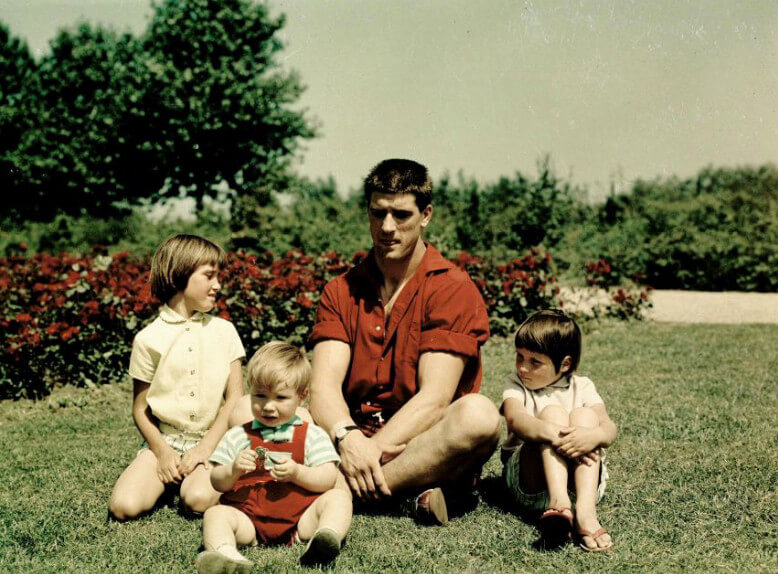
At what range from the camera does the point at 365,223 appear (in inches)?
649

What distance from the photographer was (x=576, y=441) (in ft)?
10.1

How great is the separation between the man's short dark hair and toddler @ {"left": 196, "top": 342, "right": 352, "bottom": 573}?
3.19ft

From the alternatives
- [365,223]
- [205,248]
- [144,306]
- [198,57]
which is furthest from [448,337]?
[198,57]

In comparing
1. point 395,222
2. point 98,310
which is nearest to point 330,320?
point 395,222

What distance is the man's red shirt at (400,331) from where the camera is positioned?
11.5 ft

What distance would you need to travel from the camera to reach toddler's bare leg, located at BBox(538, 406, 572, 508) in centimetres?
300

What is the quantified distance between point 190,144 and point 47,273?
54.2 feet

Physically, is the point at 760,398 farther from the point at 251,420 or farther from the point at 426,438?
the point at 251,420

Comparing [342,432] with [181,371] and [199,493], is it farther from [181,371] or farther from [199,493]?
[181,371]

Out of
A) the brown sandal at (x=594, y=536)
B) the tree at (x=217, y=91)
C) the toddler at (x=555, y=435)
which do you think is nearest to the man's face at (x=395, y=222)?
the toddler at (x=555, y=435)

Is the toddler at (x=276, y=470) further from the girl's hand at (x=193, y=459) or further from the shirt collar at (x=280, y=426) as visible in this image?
the girl's hand at (x=193, y=459)

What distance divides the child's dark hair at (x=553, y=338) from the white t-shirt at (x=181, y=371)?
151 centimetres

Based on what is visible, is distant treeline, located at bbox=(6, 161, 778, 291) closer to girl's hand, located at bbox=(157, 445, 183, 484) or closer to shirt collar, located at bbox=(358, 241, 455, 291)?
shirt collar, located at bbox=(358, 241, 455, 291)

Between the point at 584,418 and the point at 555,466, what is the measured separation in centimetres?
26
